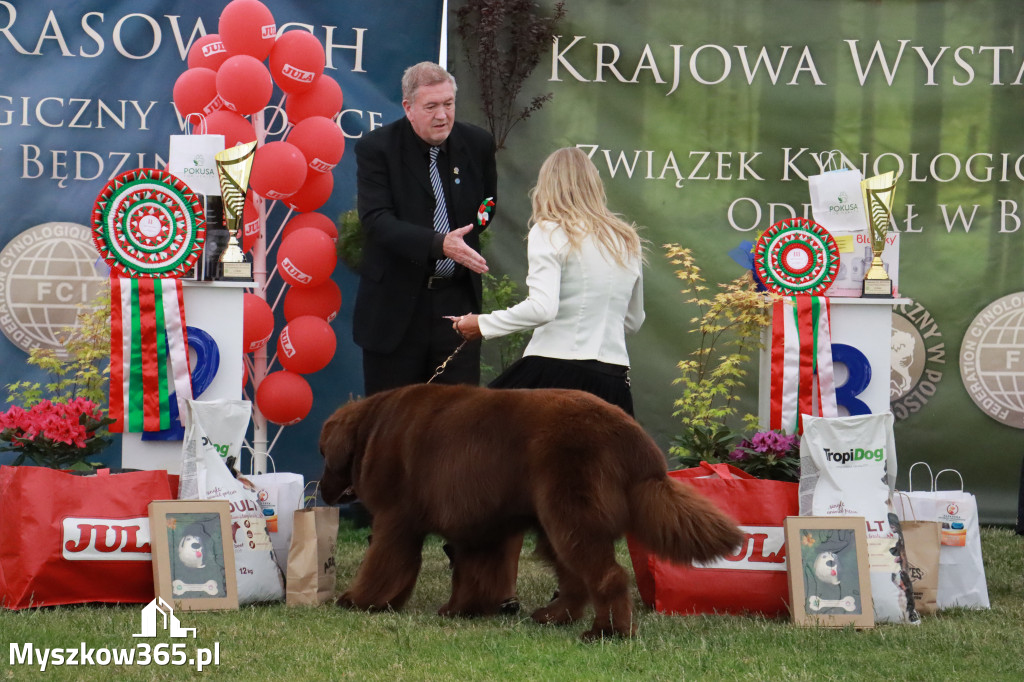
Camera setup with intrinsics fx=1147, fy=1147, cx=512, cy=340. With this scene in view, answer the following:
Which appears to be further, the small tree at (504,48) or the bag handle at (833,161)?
the bag handle at (833,161)

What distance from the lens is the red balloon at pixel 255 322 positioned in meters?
5.60

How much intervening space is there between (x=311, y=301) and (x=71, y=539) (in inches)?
88.9

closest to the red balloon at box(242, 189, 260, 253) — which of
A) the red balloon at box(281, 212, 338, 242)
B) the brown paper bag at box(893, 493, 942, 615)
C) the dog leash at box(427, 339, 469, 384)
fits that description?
the red balloon at box(281, 212, 338, 242)

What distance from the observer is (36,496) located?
3.90 metres

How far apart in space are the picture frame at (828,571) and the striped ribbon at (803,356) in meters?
0.93

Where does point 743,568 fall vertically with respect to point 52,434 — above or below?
below

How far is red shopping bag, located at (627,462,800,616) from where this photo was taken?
4.04m

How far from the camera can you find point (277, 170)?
553 centimetres

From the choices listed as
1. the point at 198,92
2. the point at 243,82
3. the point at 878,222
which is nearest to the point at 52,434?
the point at 243,82

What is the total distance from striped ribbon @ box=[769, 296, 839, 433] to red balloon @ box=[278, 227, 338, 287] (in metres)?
2.25

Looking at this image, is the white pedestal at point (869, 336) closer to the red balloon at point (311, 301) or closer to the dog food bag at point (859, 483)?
the dog food bag at point (859, 483)

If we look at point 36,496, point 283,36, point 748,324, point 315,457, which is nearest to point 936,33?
point 748,324

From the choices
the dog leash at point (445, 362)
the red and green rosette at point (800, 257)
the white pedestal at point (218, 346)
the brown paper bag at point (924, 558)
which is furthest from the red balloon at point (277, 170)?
the brown paper bag at point (924, 558)

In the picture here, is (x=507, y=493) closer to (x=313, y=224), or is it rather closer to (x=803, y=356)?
(x=803, y=356)
